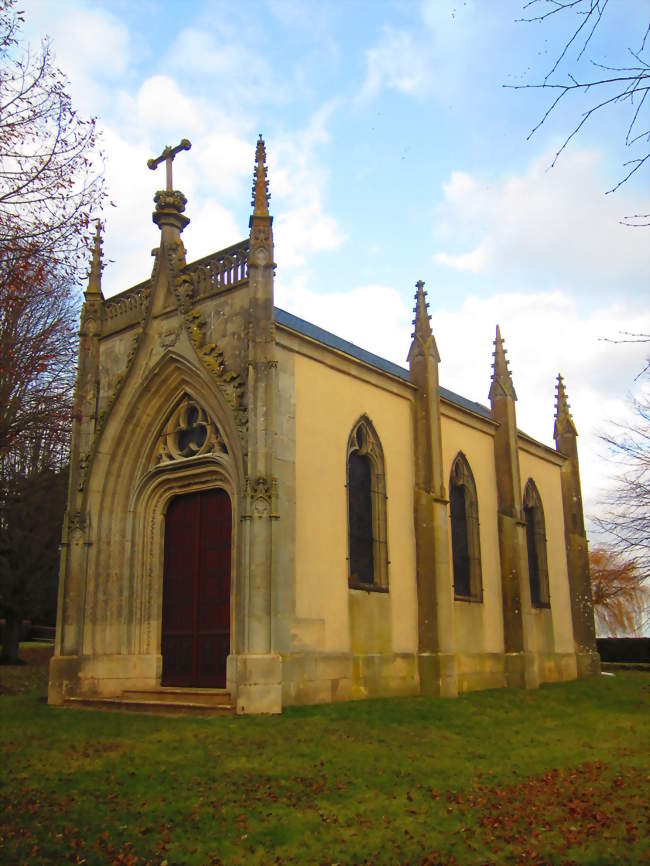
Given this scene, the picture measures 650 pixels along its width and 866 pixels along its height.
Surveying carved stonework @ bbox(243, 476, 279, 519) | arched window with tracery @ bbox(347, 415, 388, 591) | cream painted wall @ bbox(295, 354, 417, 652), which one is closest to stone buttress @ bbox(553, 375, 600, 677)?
Result: cream painted wall @ bbox(295, 354, 417, 652)

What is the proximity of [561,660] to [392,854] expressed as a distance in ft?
58.8

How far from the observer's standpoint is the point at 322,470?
1598cm

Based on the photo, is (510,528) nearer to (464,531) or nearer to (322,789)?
(464,531)

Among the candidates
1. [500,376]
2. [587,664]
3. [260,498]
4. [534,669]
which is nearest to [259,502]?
[260,498]

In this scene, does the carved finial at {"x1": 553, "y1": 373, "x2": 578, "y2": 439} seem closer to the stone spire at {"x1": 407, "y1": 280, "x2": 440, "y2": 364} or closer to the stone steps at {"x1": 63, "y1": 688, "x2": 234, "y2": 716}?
the stone spire at {"x1": 407, "y1": 280, "x2": 440, "y2": 364}

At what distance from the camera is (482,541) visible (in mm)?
21016

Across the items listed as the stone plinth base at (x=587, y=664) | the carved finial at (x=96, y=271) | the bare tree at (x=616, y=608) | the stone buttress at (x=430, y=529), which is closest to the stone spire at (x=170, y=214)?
the carved finial at (x=96, y=271)

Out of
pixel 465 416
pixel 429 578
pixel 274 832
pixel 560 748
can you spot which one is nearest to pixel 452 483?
pixel 465 416

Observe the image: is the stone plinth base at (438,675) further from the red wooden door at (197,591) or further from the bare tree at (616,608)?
the bare tree at (616,608)

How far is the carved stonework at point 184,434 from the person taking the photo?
53.9 ft

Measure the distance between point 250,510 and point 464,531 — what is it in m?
8.63

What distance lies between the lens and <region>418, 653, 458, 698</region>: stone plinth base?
17.1 meters

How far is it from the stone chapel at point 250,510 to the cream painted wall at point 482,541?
108 millimetres

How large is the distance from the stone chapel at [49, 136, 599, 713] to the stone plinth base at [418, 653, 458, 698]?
0.15ft
